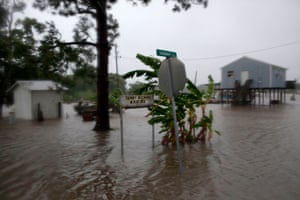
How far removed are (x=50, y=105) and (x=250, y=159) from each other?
57.7 ft

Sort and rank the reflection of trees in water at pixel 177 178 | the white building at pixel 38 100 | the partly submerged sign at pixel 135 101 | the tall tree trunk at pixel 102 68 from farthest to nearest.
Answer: the white building at pixel 38 100
the tall tree trunk at pixel 102 68
the partly submerged sign at pixel 135 101
the reflection of trees in water at pixel 177 178

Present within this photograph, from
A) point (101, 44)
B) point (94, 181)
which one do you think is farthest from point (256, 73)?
point (94, 181)

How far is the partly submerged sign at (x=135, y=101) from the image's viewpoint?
20.3 feet

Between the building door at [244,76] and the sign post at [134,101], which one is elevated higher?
the building door at [244,76]

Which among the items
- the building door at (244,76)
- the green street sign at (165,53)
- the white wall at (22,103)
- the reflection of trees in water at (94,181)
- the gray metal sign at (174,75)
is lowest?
the reflection of trees in water at (94,181)

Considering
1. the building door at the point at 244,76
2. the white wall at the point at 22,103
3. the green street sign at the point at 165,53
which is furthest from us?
the building door at the point at 244,76

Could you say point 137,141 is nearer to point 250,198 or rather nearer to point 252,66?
point 250,198

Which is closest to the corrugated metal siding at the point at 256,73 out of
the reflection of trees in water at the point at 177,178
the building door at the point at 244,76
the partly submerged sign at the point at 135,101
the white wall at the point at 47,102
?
the building door at the point at 244,76

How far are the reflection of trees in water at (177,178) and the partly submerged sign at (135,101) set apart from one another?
1.57 m

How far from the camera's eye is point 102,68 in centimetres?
1166

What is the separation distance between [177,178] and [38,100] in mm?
17197

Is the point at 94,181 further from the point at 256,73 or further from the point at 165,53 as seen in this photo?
the point at 256,73

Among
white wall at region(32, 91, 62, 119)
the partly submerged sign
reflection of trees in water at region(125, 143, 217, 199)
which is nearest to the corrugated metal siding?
white wall at region(32, 91, 62, 119)

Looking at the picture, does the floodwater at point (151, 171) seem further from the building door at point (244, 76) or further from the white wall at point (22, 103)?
the building door at point (244, 76)
